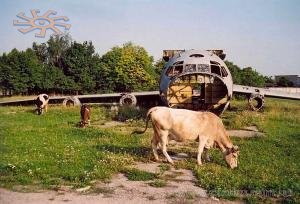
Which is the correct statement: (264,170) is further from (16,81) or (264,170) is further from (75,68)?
(75,68)

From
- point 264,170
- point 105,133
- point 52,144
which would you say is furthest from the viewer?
point 105,133

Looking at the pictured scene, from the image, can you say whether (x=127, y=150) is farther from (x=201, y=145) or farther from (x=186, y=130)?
(x=201, y=145)

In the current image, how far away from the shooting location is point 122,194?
929 cm

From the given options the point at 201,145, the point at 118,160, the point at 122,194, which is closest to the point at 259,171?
the point at 201,145

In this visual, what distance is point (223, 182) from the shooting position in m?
10.1

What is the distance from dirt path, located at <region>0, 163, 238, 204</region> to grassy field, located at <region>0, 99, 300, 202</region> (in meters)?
0.39

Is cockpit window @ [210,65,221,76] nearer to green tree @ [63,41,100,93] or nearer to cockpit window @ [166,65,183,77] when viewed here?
cockpit window @ [166,65,183,77]

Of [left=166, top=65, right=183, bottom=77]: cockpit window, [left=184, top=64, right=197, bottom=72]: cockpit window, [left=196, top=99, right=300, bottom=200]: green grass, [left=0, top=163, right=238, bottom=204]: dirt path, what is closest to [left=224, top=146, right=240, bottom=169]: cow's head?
[left=196, top=99, right=300, bottom=200]: green grass

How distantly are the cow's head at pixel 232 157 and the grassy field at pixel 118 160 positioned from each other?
201mm

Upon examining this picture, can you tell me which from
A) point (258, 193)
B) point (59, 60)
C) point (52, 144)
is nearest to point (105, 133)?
point (52, 144)

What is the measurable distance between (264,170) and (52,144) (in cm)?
773

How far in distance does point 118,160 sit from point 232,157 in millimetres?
3300

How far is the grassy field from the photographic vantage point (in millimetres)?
9938

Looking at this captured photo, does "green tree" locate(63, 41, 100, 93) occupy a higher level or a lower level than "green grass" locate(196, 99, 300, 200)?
higher
